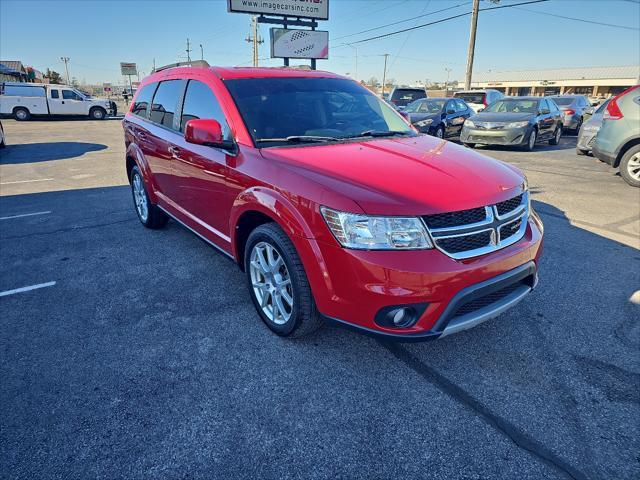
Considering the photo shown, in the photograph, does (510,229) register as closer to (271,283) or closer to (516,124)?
(271,283)

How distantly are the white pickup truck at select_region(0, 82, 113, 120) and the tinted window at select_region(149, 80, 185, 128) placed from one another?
24654 mm

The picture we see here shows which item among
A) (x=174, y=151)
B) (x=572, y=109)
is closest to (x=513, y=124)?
(x=572, y=109)

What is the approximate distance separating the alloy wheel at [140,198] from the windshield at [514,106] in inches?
422

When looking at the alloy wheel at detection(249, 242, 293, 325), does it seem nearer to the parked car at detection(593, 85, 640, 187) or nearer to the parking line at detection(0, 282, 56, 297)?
the parking line at detection(0, 282, 56, 297)

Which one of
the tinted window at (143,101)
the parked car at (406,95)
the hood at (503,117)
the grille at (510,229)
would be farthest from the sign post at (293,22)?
the grille at (510,229)

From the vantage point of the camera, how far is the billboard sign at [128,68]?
45656 millimetres

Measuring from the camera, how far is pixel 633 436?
2049 mm

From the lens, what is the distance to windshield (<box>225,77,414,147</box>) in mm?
3021

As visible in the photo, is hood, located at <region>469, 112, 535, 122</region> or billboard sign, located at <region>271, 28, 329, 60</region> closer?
hood, located at <region>469, 112, 535, 122</region>

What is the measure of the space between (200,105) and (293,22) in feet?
62.3

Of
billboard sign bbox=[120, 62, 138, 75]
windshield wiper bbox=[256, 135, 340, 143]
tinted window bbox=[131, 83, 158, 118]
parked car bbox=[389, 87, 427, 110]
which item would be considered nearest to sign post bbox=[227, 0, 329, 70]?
parked car bbox=[389, 87, 427, 110]

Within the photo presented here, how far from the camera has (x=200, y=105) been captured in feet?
11.3

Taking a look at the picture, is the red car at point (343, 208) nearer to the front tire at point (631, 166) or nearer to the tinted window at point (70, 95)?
the front tire at point (631, 166)

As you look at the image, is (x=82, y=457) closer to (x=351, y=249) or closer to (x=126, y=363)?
(x=126, y=363)
